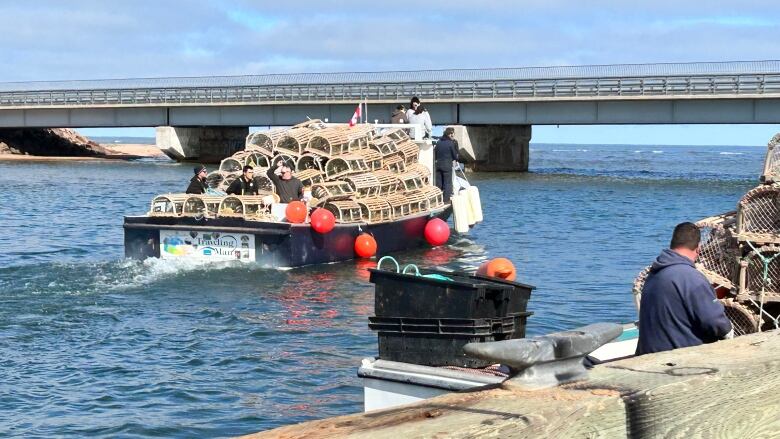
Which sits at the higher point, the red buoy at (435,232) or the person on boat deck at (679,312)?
the person on boat deck at (679,312)

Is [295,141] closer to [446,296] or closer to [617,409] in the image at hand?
[446,296]

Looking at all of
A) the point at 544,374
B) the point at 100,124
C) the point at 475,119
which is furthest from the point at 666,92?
the point at 544,374

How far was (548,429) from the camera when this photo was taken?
3336mm

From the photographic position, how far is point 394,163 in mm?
21922

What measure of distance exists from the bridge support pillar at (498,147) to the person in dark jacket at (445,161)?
29116 millimetres

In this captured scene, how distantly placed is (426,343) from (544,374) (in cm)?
Answer: 456

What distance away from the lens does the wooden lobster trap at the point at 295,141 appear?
20656 mm

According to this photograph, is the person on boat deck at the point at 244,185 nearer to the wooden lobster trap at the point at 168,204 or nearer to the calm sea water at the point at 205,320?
the wooden lobster trap at the point at 168,204

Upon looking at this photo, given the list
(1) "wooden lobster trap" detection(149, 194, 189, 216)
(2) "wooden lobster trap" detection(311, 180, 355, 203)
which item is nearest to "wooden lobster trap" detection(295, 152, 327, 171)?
(2) "wooden lobster trap" detection(311, 180, 355, 203)

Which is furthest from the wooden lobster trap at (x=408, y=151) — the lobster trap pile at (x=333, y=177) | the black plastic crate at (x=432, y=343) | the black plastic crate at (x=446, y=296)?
the black plastic crate at (x=432, y=343)

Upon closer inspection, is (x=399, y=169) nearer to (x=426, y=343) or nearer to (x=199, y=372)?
(x=199, y=372)

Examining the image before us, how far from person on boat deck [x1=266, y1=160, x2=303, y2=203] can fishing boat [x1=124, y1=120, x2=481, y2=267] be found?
0.54 feet

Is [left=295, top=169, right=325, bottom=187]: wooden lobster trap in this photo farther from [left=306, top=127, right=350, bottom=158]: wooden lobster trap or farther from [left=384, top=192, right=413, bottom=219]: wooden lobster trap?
[left=384, top=192, right=413, bottom=219]: wooden lobster trap

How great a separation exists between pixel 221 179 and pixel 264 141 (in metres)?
1.54
